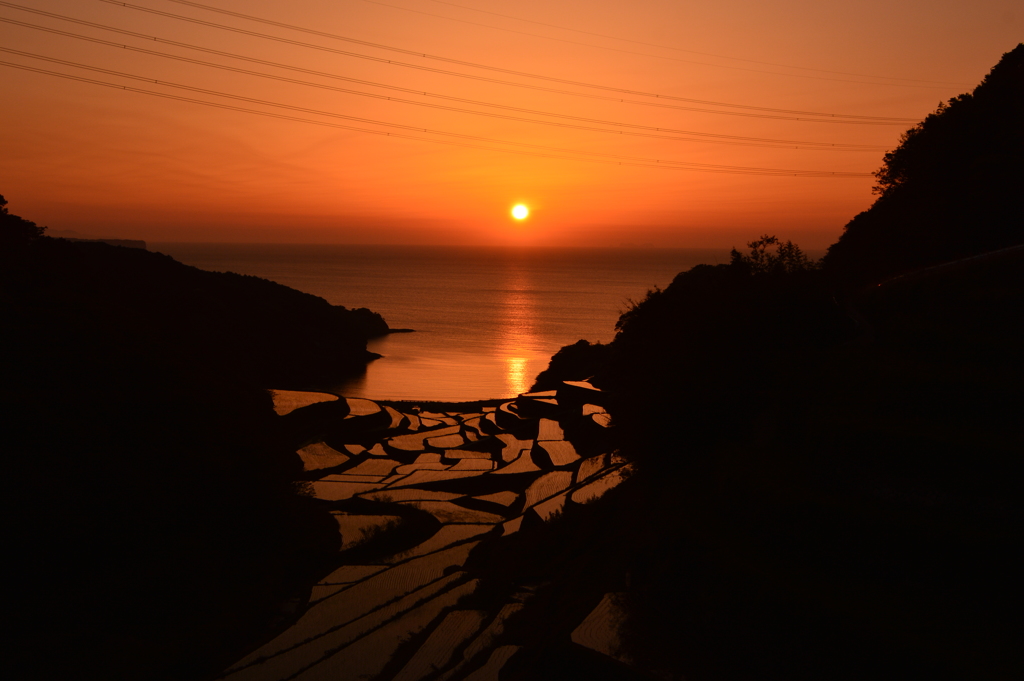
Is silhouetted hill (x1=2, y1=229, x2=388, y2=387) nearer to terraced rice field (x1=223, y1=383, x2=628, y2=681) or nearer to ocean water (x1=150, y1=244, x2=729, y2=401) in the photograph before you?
ocean water (x1=150, y1=244, x2=729, y2=401)

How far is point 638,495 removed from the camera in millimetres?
15242

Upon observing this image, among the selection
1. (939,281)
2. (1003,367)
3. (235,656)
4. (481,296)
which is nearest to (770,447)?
(1003,367)

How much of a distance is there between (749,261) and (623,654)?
44.3 feet

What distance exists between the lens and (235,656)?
11219 millimetres

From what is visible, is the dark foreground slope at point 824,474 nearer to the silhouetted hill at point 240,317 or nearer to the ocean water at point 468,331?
the ocean water at point 468,331

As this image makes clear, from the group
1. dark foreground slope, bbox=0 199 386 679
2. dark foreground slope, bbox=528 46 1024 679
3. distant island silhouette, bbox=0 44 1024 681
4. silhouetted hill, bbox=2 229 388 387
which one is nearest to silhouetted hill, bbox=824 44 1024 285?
distant island silhouette, bbox=0 44 1024 681

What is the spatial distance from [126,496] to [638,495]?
37.7 feet

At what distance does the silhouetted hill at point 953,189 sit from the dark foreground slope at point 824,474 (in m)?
6.09

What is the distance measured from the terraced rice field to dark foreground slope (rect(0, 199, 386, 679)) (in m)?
1.26

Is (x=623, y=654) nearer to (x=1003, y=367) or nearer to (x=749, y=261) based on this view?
(x=1003, y=367)

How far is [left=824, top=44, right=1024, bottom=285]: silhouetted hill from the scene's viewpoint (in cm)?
2045

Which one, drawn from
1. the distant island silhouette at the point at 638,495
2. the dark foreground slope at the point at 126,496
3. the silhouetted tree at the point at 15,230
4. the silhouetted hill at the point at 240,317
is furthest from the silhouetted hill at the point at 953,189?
the silhouetted tree at the point at 15,230

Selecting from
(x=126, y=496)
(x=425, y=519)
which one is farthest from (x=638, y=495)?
(x=126, y=496)

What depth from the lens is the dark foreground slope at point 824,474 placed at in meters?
7.20
